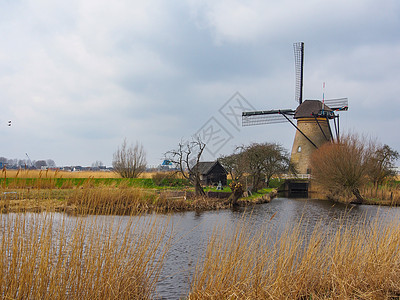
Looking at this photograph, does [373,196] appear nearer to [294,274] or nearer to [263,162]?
[263,162]

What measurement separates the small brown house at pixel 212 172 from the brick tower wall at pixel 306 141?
23.7 ft

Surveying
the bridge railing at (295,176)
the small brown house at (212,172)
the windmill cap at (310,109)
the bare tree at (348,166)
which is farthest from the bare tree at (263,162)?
the bare tree at (348,166)

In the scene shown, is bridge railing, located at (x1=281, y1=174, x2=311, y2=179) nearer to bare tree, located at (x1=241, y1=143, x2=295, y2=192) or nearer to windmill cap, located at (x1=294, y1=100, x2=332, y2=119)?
bare tree, located at (x1=241, y1=143, x2=295, y2=192)

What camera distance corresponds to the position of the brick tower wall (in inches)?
1169

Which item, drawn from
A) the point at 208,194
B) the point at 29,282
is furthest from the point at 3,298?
the point at 208,194

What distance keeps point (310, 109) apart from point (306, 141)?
267 cm

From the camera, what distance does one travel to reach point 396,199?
19109 mm

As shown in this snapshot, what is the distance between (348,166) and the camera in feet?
65.2

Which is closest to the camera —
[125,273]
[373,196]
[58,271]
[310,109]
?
[58,271]

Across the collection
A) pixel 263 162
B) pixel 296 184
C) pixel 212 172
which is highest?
pixel 263 162

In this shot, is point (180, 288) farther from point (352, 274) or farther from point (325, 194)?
point (325, 194)

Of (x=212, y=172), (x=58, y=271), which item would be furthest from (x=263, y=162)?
(x=58, y=271)

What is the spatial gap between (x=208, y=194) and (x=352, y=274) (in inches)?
557

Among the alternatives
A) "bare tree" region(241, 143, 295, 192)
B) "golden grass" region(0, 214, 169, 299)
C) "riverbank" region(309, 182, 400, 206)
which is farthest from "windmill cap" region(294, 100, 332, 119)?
"golden grass" region(0, 214, 169, 299)
